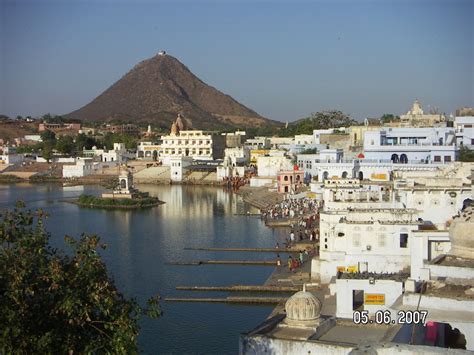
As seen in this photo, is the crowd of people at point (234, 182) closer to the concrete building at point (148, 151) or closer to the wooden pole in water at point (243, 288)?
the concrete building at point (148, 151)

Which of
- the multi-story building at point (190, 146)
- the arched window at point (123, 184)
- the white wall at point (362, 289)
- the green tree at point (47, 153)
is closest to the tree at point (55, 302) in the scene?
the white wall at point (362, 289)

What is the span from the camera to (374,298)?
9.18 m

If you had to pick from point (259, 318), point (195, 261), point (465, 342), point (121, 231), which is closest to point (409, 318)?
point (465, 342)

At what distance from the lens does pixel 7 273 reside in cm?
512

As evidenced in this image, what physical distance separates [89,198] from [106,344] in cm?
2389

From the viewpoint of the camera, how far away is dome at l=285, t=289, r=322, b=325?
622 centimetres

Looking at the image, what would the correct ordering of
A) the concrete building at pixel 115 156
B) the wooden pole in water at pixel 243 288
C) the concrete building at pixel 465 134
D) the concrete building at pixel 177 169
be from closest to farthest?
the wooden pole in water at pixel 243 288, the concrete building at pixel 465 134, the concrete building at pixel 177 169, the concrete building at pixel 115 156

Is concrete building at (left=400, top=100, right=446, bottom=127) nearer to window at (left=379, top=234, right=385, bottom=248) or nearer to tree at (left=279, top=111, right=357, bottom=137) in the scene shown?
tree at (left=279, top=111, right=357, bottom=137)

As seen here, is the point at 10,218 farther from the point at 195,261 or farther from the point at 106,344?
the point at 195,261

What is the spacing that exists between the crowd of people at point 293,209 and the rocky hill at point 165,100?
267 ft

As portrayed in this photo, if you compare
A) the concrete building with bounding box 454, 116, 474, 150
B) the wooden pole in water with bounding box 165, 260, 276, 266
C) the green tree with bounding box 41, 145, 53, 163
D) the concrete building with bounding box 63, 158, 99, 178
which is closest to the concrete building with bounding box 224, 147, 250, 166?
the concrete building with bounding box 63, 158, 99, 178

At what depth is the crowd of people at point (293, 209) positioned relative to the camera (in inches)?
870

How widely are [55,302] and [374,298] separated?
4938 mm

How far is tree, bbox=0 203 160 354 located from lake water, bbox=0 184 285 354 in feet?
15.7
